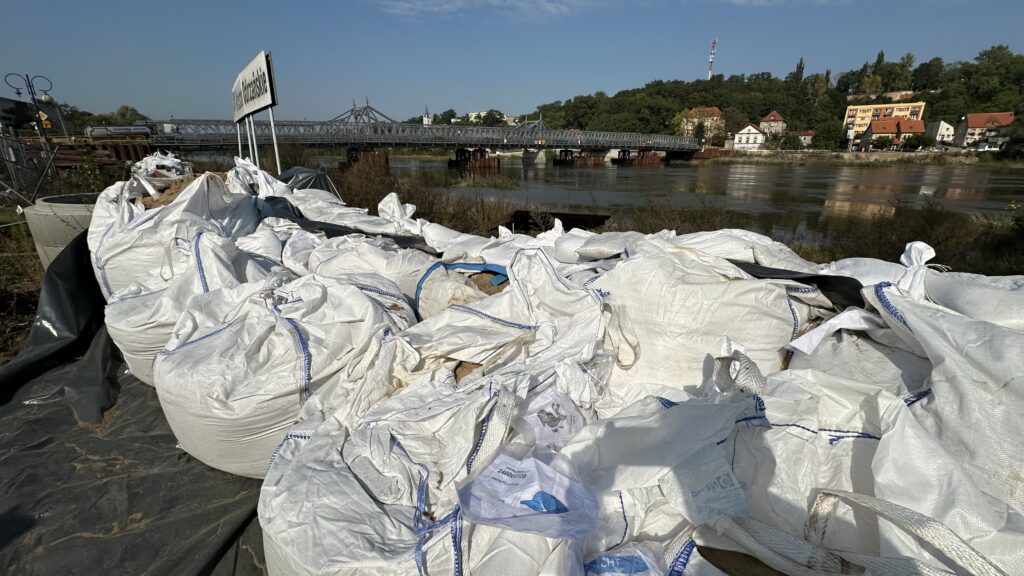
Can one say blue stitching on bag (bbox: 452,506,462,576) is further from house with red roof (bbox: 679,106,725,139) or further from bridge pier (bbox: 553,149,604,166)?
house with red roof (bbox: 679,106,725,139)

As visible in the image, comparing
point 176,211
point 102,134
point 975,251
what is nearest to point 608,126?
point 102,134

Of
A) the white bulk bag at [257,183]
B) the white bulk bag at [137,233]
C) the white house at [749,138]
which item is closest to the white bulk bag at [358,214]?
the white bulk bag at [257,183]

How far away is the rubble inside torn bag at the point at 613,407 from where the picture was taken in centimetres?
104

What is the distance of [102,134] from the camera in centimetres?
1399

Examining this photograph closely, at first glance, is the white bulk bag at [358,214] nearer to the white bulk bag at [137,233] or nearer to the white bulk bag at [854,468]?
the white bulk bag at [137,233]

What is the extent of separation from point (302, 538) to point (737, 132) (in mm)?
70888

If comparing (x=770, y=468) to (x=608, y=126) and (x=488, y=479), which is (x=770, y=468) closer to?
(x=488, y=479)

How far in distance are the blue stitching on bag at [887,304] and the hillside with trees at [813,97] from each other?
6054 centimetres

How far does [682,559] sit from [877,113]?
87456mm

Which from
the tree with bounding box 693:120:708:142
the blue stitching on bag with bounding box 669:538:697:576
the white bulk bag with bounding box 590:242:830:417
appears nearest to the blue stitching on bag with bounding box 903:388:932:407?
the white bulk bag with bounding box 590:242:830:417

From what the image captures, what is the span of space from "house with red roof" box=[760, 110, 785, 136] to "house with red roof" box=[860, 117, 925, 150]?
11.1m

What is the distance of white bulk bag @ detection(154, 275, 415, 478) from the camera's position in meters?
1.59

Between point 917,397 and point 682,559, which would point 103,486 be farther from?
point 917,397

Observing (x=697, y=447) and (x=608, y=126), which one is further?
(x=608, y=126)
